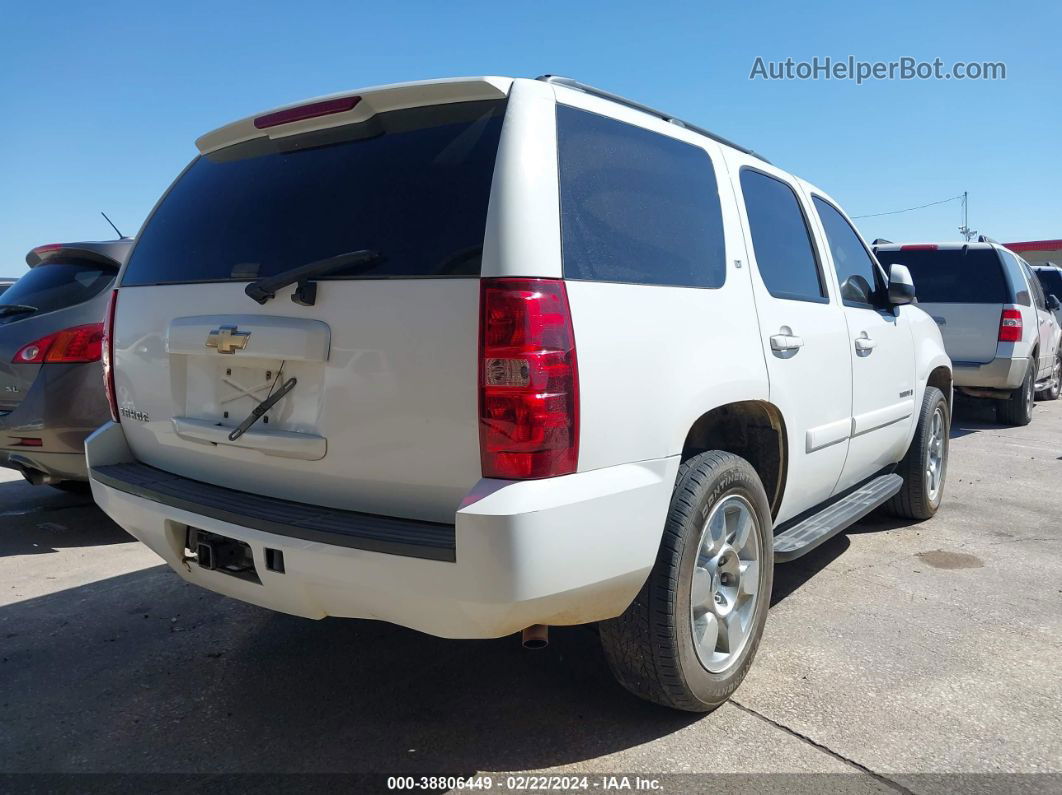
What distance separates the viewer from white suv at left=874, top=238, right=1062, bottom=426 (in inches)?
346

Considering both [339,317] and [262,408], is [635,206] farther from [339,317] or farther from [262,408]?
[262,408]

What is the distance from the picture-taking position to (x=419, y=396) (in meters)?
2.24

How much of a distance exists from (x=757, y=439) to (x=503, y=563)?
5.13 ft

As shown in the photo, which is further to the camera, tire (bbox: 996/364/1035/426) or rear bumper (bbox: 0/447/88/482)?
tire (bbox: 996/364/1035/426)

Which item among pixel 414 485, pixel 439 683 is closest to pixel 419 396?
pixel 414 485

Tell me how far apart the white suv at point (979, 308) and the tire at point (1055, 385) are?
3.65 metres

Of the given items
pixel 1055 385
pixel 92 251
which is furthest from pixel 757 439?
pixel 1055 385

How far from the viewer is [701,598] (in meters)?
2.75

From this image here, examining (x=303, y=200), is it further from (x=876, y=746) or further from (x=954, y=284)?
(x=954, y=284)

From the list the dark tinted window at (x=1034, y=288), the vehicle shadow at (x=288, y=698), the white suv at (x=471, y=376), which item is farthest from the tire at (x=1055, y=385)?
the vehicle shadow at (x=288, y=698)

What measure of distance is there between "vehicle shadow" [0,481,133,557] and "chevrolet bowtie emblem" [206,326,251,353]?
117 inches

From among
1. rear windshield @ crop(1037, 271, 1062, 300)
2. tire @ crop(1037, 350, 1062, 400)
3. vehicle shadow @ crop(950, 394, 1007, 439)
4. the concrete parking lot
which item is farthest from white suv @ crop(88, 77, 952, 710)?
rear windshield @ crop(1037, 271, 1062, 300)

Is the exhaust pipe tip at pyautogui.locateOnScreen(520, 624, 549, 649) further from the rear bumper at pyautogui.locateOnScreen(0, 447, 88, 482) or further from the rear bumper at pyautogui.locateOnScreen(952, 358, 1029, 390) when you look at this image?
the rear bumper at pyautogui.locateOnScreen(952, 358, 1029, 390)

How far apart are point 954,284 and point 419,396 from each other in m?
8.44
